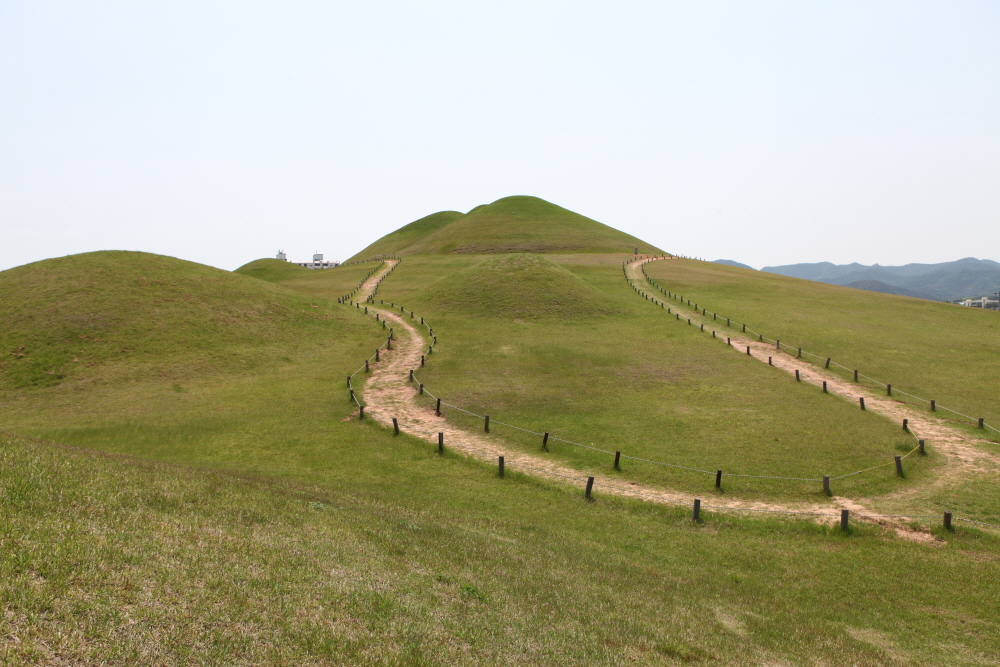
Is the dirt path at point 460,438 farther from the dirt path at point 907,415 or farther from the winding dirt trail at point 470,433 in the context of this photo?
the dirt path at point 907,415

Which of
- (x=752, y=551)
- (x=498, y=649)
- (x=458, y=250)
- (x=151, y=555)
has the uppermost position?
(x=458, y=250)

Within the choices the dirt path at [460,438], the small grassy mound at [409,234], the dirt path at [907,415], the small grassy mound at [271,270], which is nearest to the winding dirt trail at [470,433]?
the dirt path at [460,438]

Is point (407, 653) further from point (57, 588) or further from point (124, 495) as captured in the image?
point (124, 495)

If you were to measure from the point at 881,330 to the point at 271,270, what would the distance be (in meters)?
102

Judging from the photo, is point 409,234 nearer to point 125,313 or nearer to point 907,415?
point 125,313

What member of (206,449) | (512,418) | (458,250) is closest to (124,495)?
(206,449)

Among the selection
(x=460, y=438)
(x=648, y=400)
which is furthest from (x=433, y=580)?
(x=648, y=400)

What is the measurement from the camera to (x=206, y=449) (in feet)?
90.6

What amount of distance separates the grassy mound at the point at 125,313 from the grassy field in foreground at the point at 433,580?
3095 cm

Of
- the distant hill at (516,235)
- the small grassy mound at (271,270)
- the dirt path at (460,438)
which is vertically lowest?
the dirt path at (460,438)

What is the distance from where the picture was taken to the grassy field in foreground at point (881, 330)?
3938 cm

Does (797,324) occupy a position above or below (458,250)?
below

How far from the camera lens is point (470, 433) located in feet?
101

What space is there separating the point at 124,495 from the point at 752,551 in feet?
63.4
